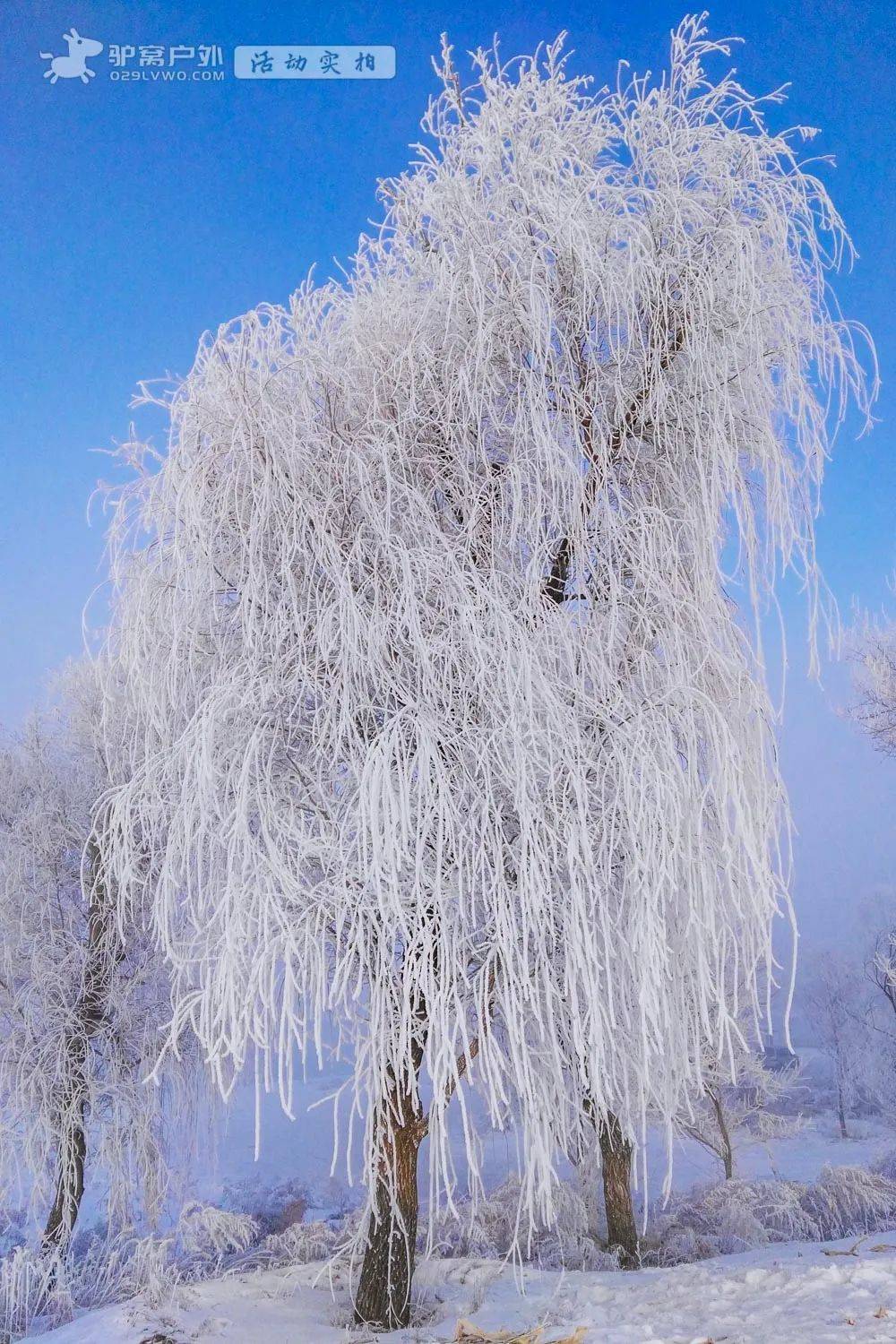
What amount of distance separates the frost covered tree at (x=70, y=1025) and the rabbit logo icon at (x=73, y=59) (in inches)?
104

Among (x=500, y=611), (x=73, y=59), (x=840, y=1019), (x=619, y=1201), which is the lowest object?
(x=619, y=1201)

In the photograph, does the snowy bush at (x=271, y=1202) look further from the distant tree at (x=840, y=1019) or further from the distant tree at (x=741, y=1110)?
the distant tree at (x=840, y=1019)

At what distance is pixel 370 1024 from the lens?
1989 millimetres

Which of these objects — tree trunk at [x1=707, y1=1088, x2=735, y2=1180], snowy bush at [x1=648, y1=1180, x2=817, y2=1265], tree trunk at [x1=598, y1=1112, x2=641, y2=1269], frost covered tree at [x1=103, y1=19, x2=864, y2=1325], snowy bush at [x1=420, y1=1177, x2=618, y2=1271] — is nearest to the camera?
frost covered tree at [x1=103, y1=19, x2=864, y2=1325]

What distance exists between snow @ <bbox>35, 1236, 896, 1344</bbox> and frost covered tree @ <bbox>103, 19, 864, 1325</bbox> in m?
0.27

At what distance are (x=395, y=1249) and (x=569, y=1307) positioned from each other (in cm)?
43

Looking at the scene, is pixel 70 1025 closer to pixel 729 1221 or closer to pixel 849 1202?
pixel 729 1221

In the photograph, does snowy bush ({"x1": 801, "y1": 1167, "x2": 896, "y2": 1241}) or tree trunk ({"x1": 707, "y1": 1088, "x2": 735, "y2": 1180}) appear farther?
tree trunk ({"x1": 707, "y1": 1088, "x2": 735, "y2": 1180})

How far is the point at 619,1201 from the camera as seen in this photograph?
394cm

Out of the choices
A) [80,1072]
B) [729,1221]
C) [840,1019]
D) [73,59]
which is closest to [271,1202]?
[80,1072]

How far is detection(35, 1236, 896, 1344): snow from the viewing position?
1.80 m

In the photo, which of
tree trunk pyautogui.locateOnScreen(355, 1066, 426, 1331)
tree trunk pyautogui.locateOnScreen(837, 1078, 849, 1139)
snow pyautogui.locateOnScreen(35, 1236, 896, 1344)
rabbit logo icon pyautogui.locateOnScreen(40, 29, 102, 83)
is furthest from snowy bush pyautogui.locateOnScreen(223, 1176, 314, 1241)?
rabbit logo icon pyautogui.locateOnScreen(40, 29, 102, 83)

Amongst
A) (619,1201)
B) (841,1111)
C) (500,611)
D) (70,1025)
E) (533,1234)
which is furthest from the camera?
(841,1111)

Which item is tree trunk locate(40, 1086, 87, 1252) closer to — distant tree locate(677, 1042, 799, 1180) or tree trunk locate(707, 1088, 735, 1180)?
distant tree locate(677, 1042, 799, 1180)
